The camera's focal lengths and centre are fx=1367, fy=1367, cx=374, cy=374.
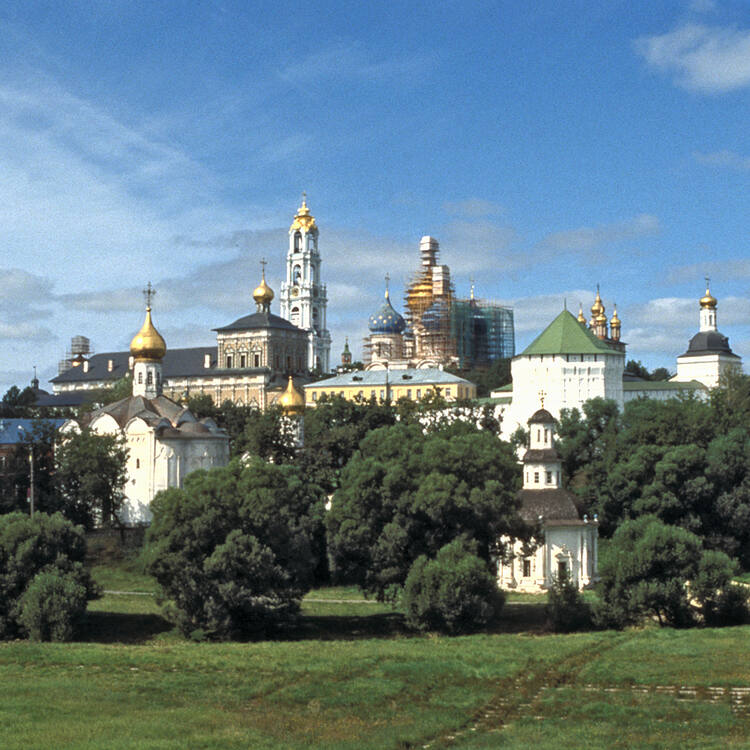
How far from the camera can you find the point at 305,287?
413 feet

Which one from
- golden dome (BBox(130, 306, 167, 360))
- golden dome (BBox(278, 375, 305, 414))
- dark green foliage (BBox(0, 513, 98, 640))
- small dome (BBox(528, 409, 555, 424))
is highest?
golden dome (BBox(130, 306, 167, 360))

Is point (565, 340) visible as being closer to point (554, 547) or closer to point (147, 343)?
point (147, 343)

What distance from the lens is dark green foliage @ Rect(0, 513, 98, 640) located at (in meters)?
33.3

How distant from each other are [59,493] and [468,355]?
2427 inches

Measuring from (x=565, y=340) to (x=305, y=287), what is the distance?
5982 cm

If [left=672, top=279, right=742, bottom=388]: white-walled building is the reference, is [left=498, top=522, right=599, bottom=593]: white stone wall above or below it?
below

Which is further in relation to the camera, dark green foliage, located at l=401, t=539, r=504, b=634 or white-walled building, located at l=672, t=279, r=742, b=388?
white-walled building, located at l=672, t=279, r=742, b=388

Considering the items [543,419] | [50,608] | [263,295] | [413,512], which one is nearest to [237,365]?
[263,295]

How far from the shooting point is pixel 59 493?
50.9m

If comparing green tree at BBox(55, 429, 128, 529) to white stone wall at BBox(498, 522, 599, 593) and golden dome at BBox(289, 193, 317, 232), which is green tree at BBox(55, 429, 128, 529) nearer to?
white stone wall at BBox(498, 522, 599, 593)

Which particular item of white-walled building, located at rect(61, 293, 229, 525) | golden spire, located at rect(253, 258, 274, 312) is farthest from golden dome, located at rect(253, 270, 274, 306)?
white-walled building, located at rect(61, 293, 229, 525)

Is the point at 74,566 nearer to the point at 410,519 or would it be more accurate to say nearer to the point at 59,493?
the point at 410,519

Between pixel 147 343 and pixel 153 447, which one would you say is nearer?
pixel 153 447

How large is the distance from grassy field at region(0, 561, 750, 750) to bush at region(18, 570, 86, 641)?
798 millimetres
